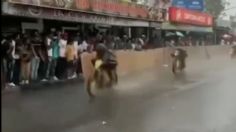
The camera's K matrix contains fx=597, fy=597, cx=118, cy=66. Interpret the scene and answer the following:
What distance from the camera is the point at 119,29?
2966 centimetres

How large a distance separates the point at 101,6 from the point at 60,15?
12.7 ft

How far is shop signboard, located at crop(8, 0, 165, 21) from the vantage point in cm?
1903

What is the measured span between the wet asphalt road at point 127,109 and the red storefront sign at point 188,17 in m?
17.6

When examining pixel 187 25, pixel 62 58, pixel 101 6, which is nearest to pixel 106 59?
pixel 62 58

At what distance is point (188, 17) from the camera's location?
3959cm

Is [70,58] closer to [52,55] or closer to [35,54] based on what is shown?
[52,55]

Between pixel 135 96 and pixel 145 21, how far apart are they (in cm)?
1576

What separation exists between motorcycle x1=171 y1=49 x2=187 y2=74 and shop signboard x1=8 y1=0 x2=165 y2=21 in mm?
3353

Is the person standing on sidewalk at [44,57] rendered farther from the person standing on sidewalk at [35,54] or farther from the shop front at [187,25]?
the shop front at [187,25]

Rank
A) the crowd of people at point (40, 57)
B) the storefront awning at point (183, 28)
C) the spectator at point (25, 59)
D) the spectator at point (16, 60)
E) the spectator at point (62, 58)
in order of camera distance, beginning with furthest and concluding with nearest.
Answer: the storefront awning at point (183, 28), the spectator at point (62, 58), the spectator at point (25, 59), the spectator at point (16, 60), the crowd of people at point (40, 57)

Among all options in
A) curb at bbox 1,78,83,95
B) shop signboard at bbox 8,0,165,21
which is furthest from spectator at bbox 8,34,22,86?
shop signboard at bbox 8,0,165,21

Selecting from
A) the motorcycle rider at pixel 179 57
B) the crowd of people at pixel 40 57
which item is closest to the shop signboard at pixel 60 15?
the crowd of people at pixel 40 57

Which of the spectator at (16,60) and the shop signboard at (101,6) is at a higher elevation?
the shop signboard at (101,6)

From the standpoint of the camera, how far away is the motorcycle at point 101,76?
1521 centimetres
